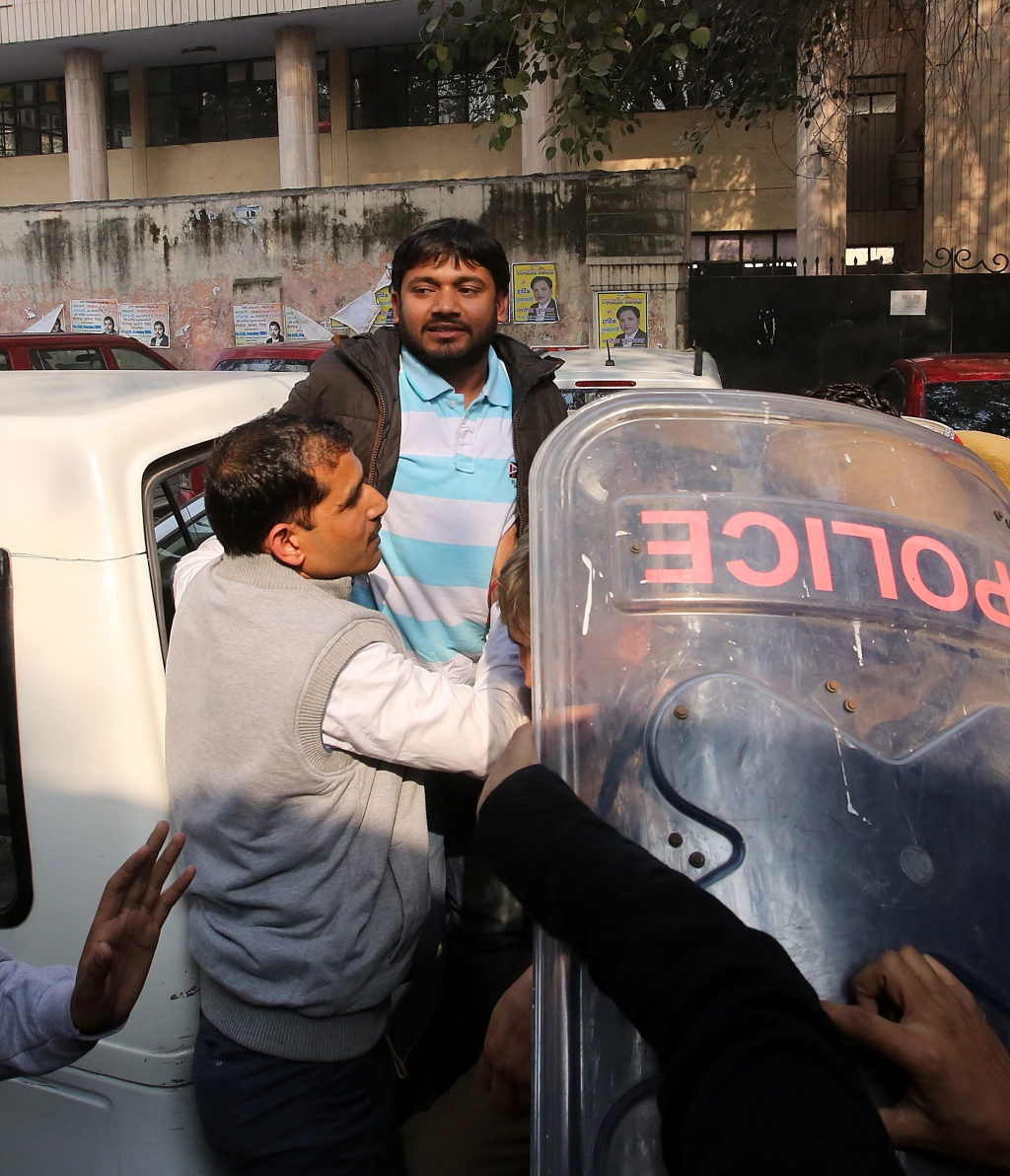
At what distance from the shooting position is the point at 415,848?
166 centimetres

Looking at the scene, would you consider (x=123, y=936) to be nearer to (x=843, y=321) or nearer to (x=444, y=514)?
(x=444, y=514)

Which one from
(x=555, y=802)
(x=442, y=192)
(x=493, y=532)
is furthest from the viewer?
(x=442, y=192)

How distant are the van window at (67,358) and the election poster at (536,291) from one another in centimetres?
524

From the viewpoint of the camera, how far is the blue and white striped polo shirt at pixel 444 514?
2215 mm

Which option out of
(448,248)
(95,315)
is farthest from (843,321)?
(448,248)

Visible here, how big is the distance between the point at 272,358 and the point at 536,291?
5.30m

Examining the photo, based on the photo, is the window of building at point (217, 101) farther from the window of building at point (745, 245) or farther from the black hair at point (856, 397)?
the black hair at point (856, 397)

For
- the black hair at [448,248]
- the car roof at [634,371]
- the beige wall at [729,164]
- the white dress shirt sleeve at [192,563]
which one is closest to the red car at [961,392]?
the car roof at [634,371]

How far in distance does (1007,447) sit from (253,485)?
253 centimetres

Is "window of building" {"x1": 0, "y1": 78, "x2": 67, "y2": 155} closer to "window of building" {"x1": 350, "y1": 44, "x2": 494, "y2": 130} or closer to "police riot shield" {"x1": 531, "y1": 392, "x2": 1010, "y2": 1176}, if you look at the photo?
"window of building" {"x1": 350, "y1": 44, "x2": 494, "y2": 130}

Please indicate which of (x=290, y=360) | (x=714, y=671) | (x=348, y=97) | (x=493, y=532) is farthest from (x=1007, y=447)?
(x=348, y=97)

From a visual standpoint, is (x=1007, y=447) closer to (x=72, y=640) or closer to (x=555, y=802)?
(x=555, y=802)

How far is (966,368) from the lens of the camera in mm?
6660

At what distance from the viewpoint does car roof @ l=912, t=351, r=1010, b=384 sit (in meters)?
6.54
